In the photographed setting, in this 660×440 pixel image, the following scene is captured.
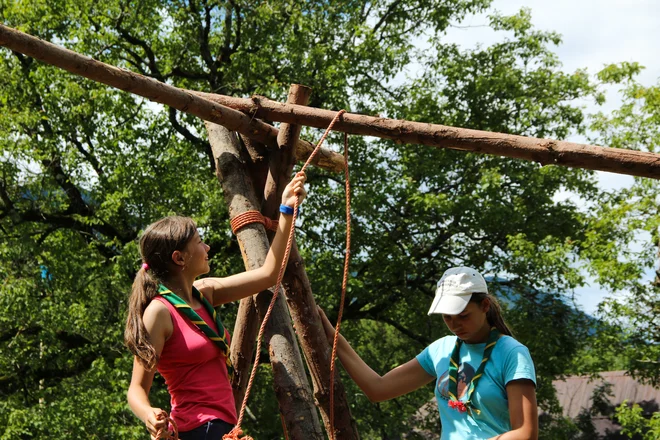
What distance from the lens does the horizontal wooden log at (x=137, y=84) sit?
2959mm

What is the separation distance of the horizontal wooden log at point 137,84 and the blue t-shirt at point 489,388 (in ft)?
5.28

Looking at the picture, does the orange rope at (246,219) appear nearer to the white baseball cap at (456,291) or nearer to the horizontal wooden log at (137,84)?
the horizontal wooden log at (137,84)

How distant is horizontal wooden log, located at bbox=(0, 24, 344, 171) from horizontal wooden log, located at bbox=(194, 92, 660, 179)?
10cm

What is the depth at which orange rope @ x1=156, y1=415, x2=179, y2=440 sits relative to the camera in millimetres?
2268

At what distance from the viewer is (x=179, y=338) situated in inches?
100

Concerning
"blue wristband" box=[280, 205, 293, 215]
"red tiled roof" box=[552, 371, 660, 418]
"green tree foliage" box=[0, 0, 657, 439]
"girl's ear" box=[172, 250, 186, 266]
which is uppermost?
"green tree foliage" box=[0, 0, 657, 439]

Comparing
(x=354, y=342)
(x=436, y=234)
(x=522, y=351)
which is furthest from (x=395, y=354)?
(x=522, y=351)

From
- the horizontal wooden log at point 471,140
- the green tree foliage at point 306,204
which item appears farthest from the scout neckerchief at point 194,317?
the green tree foliage at point 306,204

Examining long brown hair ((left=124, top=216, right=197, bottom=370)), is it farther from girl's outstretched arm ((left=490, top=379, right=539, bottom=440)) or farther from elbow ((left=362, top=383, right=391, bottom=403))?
girl's outstretched arm ((left=490, top=379, right=539, bottom=440))

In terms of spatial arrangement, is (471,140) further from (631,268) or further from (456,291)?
(631,268)

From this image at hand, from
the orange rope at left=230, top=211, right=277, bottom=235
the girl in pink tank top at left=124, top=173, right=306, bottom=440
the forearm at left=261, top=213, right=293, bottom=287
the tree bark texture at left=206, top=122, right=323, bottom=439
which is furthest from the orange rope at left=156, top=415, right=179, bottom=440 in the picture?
the orange rope at left=230, top=211, right=277, bottom=235

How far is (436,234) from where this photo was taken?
13359 millimetres

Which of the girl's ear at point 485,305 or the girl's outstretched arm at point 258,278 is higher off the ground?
the girl's outstretched arm at point 258,278

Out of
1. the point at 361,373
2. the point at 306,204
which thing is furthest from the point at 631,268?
the point at 361,373
